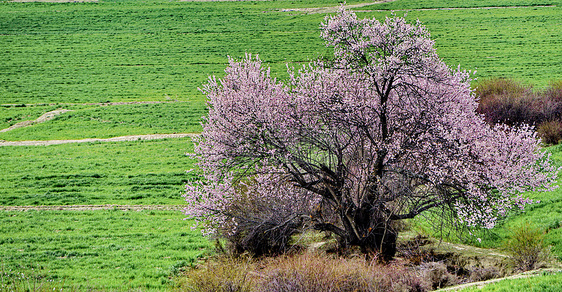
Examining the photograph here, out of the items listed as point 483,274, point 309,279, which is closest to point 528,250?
point 483,274

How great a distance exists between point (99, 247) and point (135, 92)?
45.1m

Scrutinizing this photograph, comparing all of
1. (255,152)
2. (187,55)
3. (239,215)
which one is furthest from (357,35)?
(187,55)

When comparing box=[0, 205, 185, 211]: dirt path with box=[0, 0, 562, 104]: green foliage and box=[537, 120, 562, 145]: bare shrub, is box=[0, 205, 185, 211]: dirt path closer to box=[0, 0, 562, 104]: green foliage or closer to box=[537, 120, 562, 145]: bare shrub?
box=[537, 120, 562, 145]: bare shrub

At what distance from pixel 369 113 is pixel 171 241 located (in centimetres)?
1133

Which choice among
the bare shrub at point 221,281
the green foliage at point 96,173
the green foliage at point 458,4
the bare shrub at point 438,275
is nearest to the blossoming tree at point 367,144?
the bare shrub at point 438,275

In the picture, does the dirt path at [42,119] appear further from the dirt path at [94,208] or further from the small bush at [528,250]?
the small bush at [528,250]

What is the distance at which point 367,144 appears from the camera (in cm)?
1980

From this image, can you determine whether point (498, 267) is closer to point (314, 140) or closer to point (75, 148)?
point (314, 140)

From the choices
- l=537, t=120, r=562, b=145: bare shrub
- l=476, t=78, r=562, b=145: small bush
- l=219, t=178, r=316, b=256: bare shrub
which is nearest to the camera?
l=219, t=178, r=316, b=256: bare shrub

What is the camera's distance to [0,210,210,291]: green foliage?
61.0ft

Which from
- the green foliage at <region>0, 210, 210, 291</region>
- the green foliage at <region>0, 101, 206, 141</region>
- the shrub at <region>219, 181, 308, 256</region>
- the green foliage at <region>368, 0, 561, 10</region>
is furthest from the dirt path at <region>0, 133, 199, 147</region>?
the green foliage at <region>368, 0, 561, 10</region>

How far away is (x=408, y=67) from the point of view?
18.1m

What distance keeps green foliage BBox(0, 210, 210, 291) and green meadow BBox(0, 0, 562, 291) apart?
8 cm

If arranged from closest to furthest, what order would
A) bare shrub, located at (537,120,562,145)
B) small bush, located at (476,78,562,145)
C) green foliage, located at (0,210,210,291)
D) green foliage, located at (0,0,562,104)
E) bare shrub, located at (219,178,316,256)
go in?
1. green foliage, located at (0,210,210,291)
2. bare shrub, located at (219,178,316,256)
3. bare shrub, located at (537,120,562,145)
4. small bush, located at (476,78,562,145)
5. green foliage, located at (0,0,562,104)
